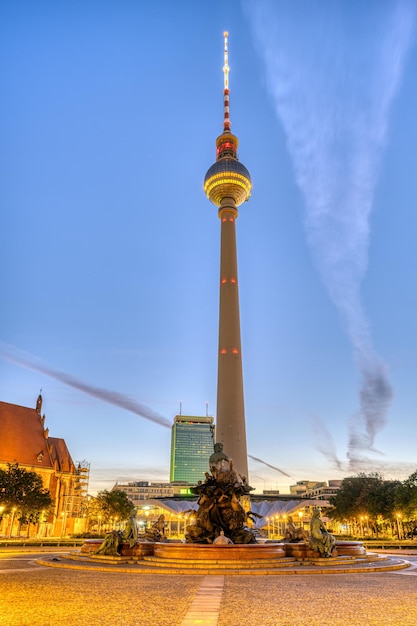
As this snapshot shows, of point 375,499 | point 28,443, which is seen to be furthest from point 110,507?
point 375,499

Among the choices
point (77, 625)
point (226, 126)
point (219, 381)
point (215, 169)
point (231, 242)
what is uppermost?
point (226, 126)

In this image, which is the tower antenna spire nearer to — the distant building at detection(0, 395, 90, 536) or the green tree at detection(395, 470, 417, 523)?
the distant building at detection(0, 395, 90, 536)

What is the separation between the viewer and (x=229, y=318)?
8975 cm

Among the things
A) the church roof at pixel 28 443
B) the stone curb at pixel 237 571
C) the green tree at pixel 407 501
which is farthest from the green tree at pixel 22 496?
the stone curb at pixel 237 571

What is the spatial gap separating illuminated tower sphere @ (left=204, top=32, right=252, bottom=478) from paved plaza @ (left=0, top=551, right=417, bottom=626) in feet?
218

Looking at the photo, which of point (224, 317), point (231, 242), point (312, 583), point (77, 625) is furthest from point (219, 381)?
point (77, 625)

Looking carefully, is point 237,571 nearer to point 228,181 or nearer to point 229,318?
point 229,318

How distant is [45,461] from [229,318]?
1638 inches

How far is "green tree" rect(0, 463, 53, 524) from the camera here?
194ft

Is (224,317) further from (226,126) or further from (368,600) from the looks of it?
(368,600)

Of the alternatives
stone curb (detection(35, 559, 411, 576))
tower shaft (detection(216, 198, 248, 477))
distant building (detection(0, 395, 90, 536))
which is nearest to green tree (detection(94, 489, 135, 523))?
distant building (detection(0, 395, 90, 536))

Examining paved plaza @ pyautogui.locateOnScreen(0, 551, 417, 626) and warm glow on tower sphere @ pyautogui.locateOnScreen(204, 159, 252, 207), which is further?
warm glow on tower sphere @ pyautogui.locateOnScreen(204, 159, 252, 207)

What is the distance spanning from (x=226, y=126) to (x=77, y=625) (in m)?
116

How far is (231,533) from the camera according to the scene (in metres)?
27.6
